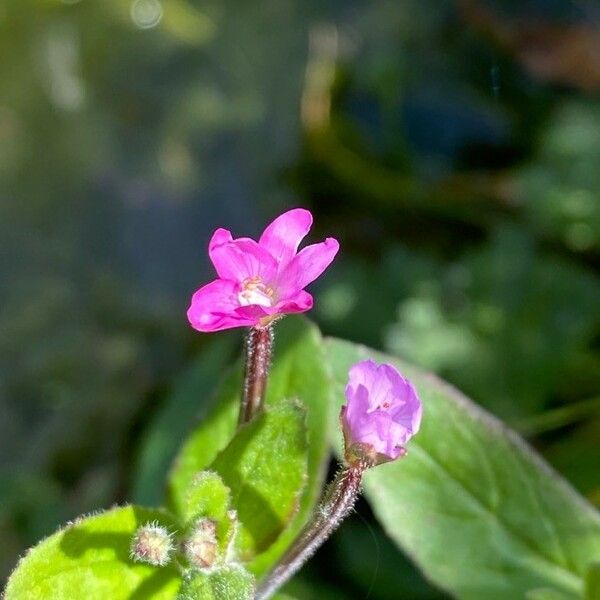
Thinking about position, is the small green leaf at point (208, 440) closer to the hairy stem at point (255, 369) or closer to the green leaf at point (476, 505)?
the green leaf at point (476, 505)

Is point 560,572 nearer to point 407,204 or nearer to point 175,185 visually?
point 407,204

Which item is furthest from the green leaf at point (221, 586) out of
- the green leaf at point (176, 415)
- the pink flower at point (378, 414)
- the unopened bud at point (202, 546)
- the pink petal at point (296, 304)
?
the green leaf at point (176, 415)

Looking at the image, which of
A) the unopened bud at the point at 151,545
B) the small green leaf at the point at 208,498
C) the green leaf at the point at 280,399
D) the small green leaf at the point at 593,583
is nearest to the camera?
the unopened bud at the point at 151,545

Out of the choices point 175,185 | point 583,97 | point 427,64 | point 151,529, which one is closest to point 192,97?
point 175,185

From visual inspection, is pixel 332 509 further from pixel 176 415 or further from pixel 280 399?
pixel 176 415

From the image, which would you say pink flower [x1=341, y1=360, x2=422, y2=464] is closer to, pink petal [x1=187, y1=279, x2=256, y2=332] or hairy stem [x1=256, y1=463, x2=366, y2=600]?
hairy stem [x1=256, y1=463, x2=366, y2=600]

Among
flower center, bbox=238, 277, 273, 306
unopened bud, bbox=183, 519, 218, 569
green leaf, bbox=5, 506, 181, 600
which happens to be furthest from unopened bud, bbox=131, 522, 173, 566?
flower center, bbox=238, 277, 273, 306
